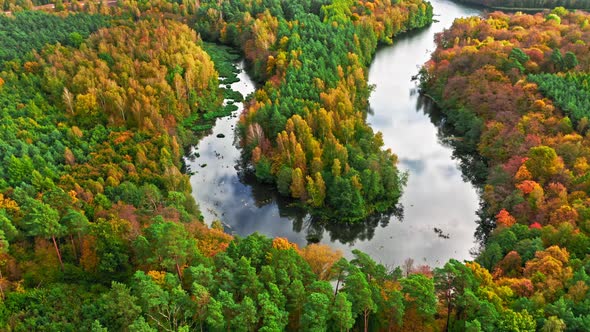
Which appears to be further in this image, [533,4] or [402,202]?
[533,4]

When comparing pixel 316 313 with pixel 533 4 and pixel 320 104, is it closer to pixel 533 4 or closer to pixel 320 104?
pixel 320 104

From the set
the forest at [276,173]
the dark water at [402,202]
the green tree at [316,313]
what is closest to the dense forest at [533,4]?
the forest at [276,173]

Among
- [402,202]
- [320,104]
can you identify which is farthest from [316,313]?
[320,104]

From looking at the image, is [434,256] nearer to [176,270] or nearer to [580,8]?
[176,270]

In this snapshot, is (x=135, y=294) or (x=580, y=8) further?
(x=580, y=8)

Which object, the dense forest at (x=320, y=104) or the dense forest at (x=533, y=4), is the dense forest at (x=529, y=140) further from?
the dense forest at (x=533, y=4)

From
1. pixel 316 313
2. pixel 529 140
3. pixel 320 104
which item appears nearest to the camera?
pixel 316 313

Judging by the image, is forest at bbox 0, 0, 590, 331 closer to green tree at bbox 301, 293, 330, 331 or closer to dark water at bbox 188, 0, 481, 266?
green tree at bbox 301, 293, 330, 331

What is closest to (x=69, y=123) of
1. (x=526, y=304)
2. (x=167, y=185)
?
(x=167, y=185)
